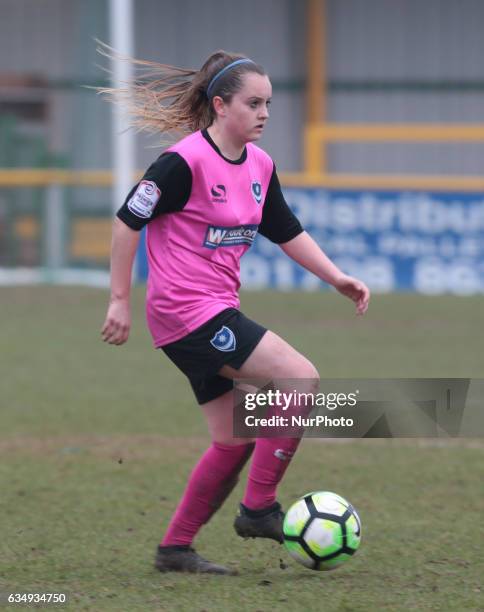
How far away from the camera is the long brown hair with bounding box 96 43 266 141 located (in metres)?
3.93

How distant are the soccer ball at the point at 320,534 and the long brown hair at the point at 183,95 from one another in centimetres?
127

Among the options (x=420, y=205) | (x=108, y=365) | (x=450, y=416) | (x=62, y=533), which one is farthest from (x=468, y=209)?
(x=62, y=533)

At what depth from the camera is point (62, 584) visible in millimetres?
3850

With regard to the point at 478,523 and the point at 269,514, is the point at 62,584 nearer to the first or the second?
the point at 269,514

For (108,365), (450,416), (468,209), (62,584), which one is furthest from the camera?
(468,209)

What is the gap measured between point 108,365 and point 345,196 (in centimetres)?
480

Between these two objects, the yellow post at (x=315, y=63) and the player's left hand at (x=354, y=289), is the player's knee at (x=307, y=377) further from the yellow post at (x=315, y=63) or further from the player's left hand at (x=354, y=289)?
the yellow post at (x=315, y=63)

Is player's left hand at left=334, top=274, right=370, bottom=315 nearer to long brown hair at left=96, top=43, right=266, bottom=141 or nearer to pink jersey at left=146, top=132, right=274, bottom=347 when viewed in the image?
pink jersey at left=146, top=132, right=274, bottom=347

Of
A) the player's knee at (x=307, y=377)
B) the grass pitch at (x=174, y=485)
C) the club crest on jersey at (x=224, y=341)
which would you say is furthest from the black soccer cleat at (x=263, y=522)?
the club crest on jersey at (x=224, y=341)

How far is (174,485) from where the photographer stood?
5.46m

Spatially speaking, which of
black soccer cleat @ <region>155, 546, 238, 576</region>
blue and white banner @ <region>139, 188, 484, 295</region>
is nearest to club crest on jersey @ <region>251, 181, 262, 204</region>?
black soccer cleat @ <region>155, 546, 238, 576</region>

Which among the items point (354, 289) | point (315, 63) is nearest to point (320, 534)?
point (354, 289)

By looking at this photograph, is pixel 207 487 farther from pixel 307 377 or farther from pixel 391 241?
pixel 391 241

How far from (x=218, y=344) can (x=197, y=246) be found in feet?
1.04
